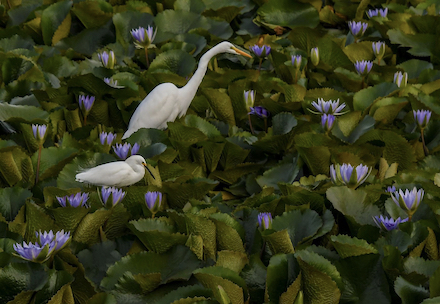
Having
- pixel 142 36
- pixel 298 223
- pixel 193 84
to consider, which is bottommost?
pixel 193 84

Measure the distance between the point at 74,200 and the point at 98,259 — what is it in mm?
290

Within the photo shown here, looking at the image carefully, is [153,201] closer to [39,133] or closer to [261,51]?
[39,133]

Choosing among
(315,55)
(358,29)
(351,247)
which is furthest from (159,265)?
(358,29)

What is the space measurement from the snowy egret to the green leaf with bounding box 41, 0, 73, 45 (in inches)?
106

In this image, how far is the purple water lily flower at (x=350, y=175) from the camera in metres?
2.93

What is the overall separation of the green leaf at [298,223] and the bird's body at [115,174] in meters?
0.72

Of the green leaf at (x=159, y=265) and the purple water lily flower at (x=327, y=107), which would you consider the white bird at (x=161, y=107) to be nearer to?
the purple water lily flower at (x=327, y=107)

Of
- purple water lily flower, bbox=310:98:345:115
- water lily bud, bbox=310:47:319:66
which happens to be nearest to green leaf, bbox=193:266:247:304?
purple water lily flower, bbox=310:98:345:115

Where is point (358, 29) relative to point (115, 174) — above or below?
below

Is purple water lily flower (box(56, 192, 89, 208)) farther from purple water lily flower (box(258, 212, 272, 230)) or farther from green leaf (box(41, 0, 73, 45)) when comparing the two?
green leaf (box(41, 0, 73, 45))

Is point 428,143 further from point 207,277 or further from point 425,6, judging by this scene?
point 425,6

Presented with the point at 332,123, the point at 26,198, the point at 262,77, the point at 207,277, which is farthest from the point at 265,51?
the point at 207,277

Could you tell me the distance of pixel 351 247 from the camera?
2457 mm

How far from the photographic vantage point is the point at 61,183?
320 cm
